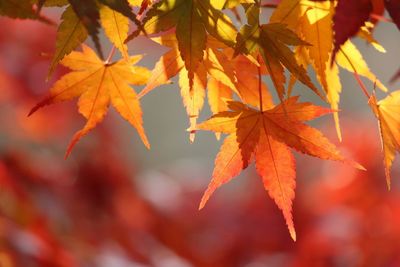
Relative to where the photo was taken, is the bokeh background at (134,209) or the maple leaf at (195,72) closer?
the maple leaf at (195,72)

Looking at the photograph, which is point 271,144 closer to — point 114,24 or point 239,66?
point 239,66

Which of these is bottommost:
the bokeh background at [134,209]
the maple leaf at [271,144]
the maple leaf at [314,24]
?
the bokeh background at [134,209]

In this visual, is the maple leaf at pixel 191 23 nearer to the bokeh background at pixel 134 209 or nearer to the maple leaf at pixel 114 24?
the maple leaf at pixel 114 24

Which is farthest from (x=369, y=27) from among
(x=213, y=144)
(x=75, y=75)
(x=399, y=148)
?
(x=213, y=144)

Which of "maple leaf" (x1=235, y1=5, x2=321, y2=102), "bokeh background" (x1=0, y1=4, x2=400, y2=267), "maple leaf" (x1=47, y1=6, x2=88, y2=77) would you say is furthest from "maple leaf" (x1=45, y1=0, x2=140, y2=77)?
"bokeh background" (x1=0, y1=4, x2=400, y2=267)

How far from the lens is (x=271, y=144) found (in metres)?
0.74

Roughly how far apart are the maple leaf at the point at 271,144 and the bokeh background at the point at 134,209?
109 centimetres

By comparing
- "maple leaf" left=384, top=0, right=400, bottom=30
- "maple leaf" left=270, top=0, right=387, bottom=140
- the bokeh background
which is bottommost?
the bokeh background

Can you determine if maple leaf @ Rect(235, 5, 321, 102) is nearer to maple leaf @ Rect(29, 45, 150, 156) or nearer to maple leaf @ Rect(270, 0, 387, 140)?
maple leaf @ Rect(270, 0, 387, 140)

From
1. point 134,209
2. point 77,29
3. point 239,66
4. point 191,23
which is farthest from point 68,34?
point 134,209

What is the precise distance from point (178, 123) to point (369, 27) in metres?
5.27

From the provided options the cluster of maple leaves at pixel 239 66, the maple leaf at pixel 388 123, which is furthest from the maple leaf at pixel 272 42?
the maple leaf at pixel 388 123

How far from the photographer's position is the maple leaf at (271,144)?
2.30ft

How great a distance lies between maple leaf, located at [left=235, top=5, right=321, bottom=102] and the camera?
2.10 ft
